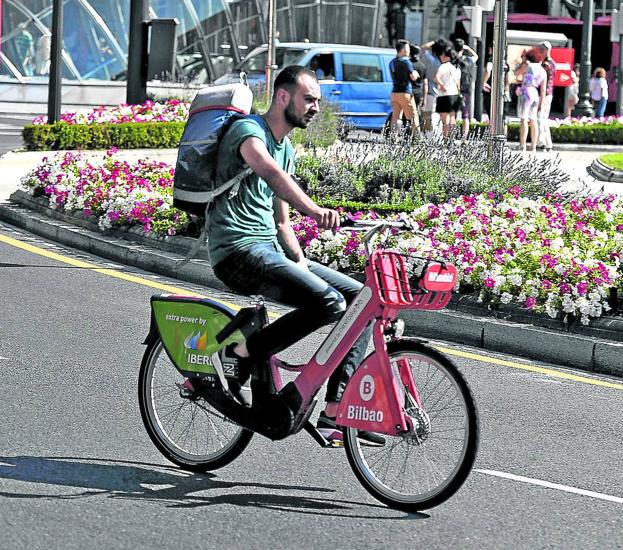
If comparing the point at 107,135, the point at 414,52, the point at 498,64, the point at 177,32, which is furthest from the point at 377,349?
the point at 177,32

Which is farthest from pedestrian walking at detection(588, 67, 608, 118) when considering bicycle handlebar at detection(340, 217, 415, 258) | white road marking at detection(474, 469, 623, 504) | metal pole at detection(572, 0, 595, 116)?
bicycle handlebar at detection(340, 217, 415, 258)

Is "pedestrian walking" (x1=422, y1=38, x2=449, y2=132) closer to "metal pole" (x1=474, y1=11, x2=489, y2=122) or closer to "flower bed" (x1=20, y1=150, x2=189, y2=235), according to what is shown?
"metal pole" (x1=474, y1=11, x2=489, y2=122)

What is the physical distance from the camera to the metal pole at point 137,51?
72.7 ft

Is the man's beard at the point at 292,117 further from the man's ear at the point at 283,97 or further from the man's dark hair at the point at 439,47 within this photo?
the man's dark hair at the point at 439,47

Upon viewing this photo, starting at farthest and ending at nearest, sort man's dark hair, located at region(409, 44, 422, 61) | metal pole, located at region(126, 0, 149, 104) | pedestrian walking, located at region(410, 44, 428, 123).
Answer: man's dark hair, located at region(409, 44, 422, 61)
pedestrian walking, located at region(410, 44, 428, 123)
metal pole, located at region(126, 0, 149, 104)

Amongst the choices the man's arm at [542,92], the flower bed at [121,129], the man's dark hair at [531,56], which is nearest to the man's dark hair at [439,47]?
→ the man's dark hair at [531,56]

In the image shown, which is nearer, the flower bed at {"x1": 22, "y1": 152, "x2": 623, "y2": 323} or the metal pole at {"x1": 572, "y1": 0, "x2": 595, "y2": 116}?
the flower bed at {"x1": 22, "y1": 152, "x2": 623, "y2": 323}

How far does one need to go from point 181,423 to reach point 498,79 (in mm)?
10072

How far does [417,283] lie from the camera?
529 centimetres

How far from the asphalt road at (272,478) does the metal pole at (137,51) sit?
566 inches

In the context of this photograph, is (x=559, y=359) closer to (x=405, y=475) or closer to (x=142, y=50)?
(x=405, y=475)

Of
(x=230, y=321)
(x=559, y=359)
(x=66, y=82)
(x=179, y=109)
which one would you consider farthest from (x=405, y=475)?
(x=66, y=82)

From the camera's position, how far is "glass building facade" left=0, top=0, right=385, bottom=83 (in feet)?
135

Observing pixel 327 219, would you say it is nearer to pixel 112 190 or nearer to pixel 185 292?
pixel 185 292
